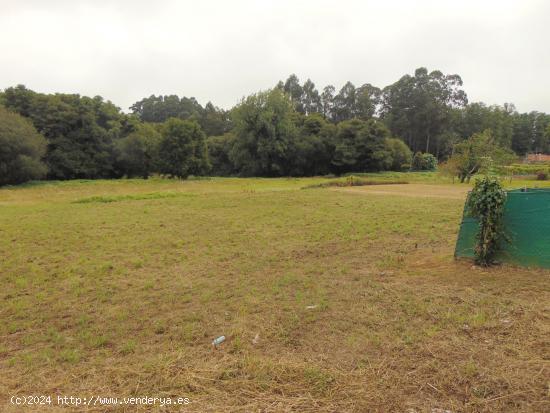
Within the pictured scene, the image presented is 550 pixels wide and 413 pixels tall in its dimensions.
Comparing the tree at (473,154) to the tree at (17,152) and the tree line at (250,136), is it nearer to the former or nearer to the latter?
the tree line at (250,136)

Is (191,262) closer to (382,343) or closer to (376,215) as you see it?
(382,343)

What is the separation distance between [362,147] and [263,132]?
45.7 feet

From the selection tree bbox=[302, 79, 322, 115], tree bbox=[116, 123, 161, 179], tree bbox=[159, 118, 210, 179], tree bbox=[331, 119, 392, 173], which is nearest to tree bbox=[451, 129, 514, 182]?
tree bbox=[331, 119, 392, 173]

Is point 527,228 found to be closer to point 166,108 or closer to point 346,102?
point 346,102

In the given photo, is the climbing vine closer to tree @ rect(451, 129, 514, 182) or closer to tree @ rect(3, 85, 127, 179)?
A: tree @ rect(451, 129, 514, 182)

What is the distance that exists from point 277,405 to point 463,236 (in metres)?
5.08

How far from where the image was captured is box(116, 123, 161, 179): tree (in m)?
47.1

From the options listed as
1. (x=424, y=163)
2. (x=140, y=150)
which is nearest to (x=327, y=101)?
(x=424, y=163)

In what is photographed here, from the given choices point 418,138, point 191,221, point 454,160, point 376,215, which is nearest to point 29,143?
point 191,221

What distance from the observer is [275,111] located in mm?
53531

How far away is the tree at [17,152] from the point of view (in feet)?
111

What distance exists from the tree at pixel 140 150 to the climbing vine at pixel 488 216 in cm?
4456

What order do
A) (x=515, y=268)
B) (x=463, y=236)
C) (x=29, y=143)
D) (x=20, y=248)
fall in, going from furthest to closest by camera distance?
(x=29, y=143) < (x=20, y=248) < (x=463, y=236) < (x=515, y=268)

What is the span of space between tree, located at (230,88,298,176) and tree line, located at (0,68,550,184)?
144mm
